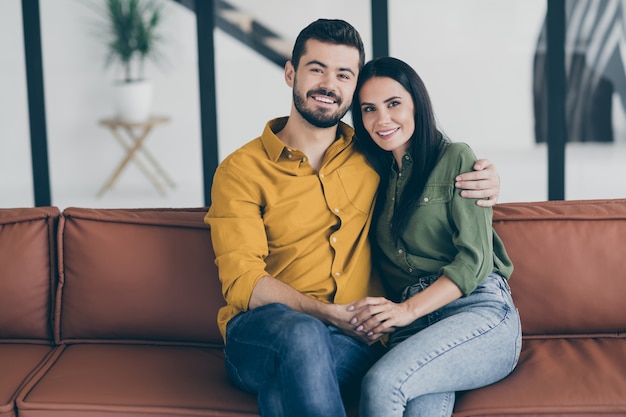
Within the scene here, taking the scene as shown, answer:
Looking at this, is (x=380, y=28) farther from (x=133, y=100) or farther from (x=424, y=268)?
(x=424, y=268)

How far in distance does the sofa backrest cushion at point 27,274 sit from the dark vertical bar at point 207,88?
151 centimetres

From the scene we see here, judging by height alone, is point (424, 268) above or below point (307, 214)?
below

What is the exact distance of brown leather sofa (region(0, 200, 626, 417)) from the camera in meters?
2.20

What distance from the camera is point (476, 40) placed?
374 cm

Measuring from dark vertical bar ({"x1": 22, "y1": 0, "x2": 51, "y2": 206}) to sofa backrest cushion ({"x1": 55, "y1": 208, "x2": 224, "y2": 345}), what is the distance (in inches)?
65.3

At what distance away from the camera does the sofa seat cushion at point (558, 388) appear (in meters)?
1.86

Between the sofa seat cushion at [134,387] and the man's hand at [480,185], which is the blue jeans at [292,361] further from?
the man's hand at [480,185]

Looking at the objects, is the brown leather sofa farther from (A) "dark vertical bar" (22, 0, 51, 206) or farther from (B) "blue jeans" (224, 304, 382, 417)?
(A) "dark vertical bar" (22, 0, 51, 206)

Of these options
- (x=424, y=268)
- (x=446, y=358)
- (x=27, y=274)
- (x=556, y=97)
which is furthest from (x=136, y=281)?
(x=556, y=97)

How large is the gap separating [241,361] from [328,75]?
814mm

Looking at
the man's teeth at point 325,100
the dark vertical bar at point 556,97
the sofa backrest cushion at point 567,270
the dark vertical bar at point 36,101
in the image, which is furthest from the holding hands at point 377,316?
the dark vertical bar at point 36,101

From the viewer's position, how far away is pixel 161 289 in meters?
2.33

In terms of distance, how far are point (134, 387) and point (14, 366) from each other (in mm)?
396

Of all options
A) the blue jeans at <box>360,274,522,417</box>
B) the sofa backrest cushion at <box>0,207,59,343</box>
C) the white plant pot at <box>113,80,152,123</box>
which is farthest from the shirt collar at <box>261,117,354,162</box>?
the white plant pot at <box>113,80,152,123</box>
